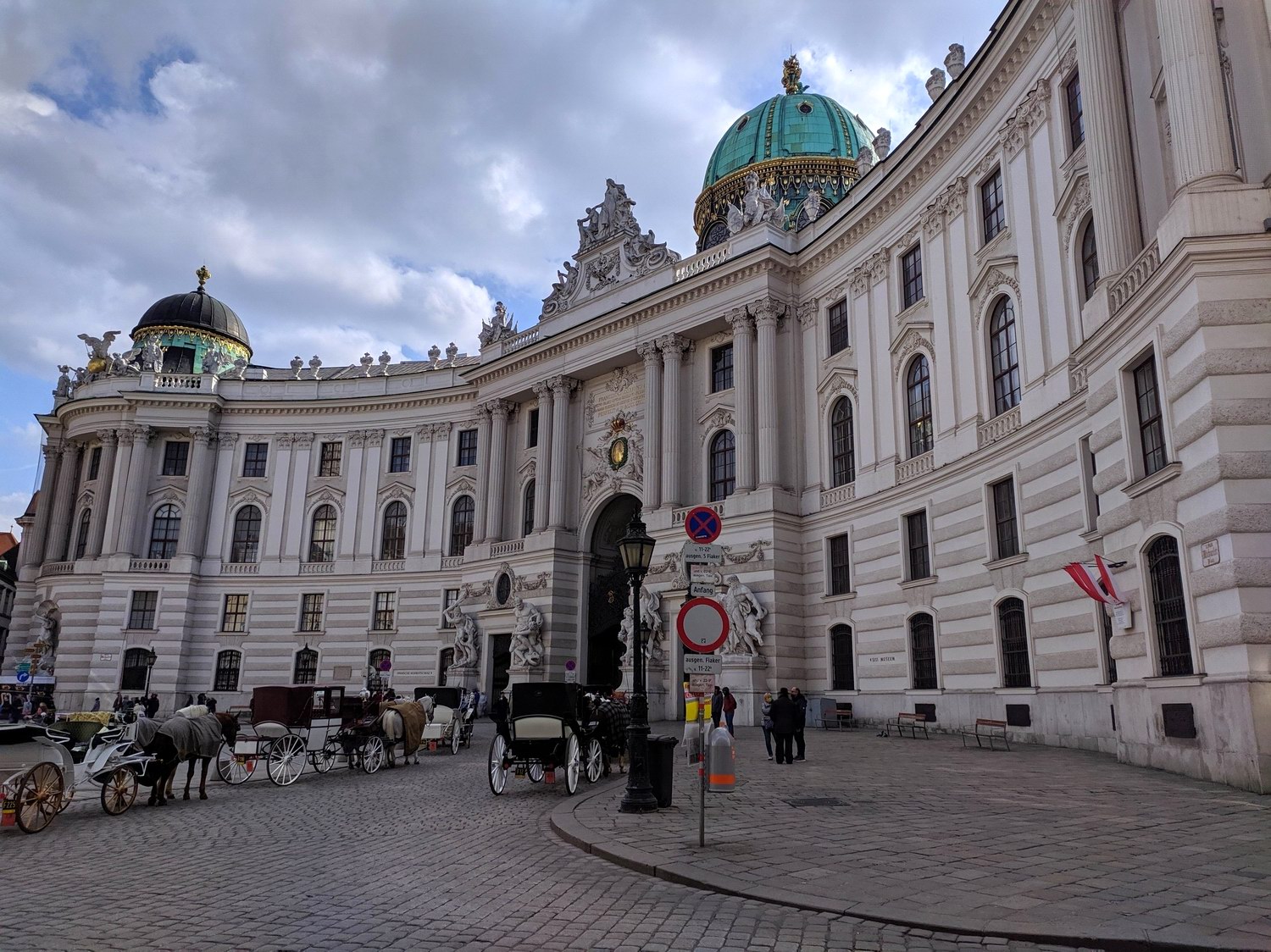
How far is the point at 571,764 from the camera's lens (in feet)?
50.8

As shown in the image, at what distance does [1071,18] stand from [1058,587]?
13174 mm

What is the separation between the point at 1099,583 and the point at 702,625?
9.47 meters

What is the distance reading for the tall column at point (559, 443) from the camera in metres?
41.6

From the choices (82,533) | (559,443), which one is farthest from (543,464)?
(82,533)

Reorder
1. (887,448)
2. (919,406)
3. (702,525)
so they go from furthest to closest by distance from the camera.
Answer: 1. (887,448)
2. (919,406)
3. (702,525)

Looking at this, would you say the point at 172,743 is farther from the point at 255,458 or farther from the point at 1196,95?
the point at 255,458

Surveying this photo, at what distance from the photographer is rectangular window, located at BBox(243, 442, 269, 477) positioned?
5250 centimetres

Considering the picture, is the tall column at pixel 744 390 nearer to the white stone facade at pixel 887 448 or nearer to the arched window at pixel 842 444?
the white stone facade at pixel 887 448

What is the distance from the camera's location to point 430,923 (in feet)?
23.3

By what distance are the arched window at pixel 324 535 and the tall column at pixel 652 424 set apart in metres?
21.5

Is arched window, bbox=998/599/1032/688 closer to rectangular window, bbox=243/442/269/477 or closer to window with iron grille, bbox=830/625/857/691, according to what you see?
window with iron grille, bbox=830/625/857/691

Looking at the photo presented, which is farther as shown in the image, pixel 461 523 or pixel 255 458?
pixel 255 458

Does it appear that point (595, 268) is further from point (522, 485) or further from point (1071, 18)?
point (1071, 18)

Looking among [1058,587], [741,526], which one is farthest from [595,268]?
[1058,587]
